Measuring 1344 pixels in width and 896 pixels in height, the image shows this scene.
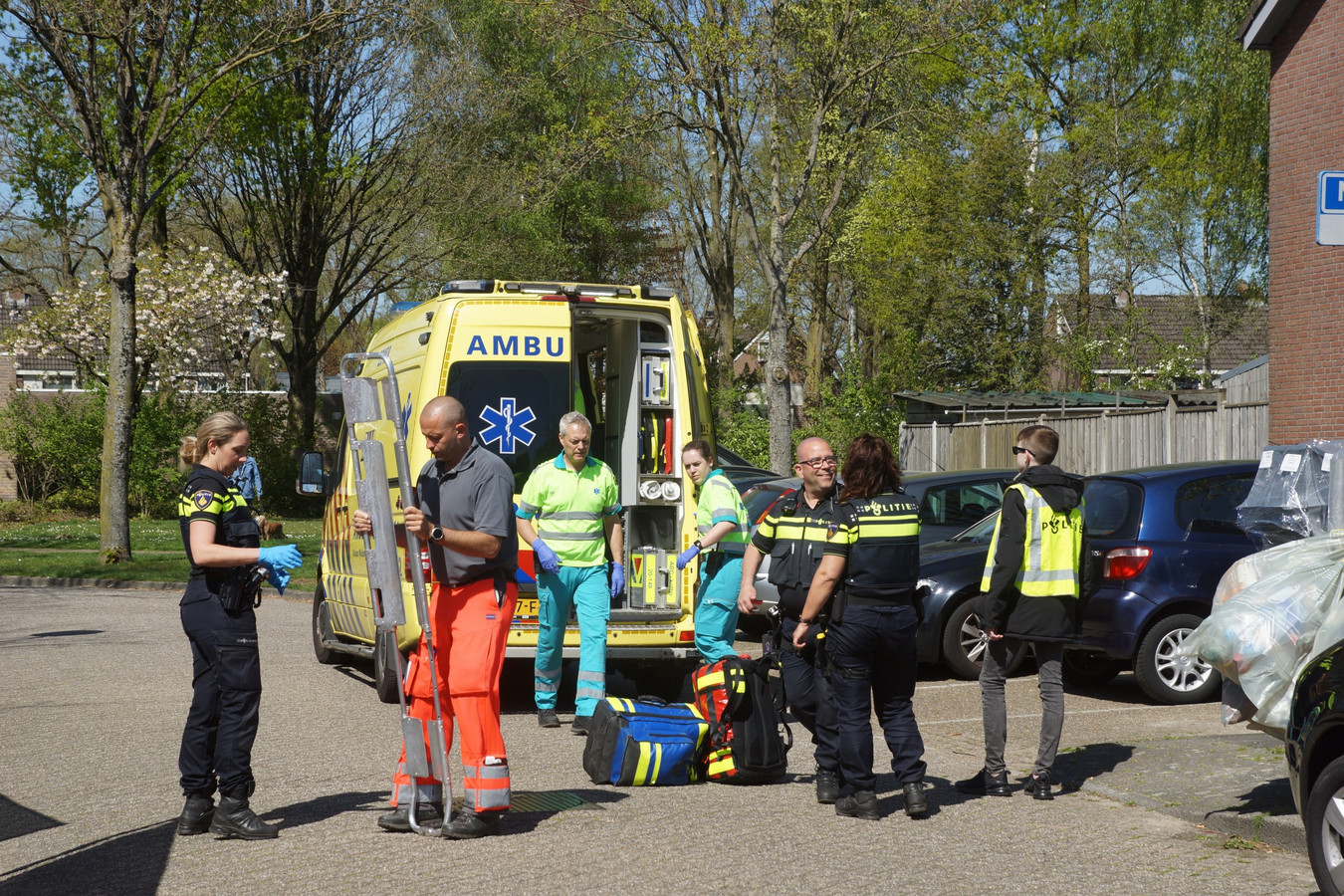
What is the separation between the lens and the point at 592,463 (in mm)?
8422

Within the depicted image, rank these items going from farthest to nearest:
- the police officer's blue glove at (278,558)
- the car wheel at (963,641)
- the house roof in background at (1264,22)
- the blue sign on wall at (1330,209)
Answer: the house roof in background at (1264,22) < the car wheel at (963,641) < the blue sign on wall at (1330,209) < the police officer's blue glove at (278,558)

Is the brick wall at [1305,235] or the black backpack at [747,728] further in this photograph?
the brick wall at [1305,235]

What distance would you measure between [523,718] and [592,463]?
5.90 feet

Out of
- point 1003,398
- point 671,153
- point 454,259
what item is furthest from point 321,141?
point 1003,398

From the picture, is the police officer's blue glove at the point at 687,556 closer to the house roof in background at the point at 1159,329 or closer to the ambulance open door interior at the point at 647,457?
the ambulance open door interior at the point at 647,457

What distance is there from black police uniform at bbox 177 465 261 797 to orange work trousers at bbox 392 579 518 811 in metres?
0.68

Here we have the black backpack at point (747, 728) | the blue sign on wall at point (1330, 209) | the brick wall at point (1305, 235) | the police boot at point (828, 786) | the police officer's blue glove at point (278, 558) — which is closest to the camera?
the police officer's blue glove at point (278, 558)

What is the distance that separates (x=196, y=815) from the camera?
5.61 m

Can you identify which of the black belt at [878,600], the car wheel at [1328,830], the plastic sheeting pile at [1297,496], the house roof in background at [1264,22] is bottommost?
the car wheel at [1328,830]

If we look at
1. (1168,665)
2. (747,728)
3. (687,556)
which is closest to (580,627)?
(687,556)

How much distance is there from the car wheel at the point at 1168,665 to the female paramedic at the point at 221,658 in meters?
6.09

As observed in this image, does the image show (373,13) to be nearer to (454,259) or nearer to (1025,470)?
(454,259)

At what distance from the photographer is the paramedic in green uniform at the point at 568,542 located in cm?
816

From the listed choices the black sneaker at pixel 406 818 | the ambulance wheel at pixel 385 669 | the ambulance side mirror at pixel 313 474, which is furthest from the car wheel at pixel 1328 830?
the ambulance side mirror at pixel 313 474
